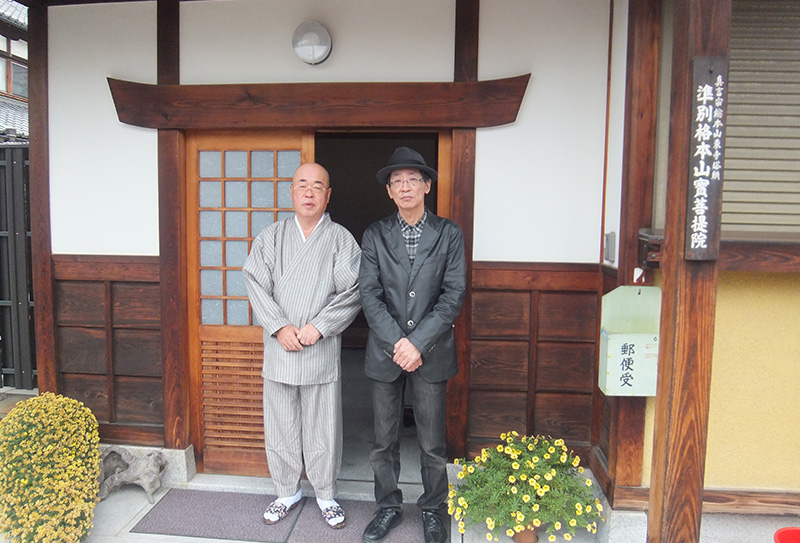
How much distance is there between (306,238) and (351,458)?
1.86 meters

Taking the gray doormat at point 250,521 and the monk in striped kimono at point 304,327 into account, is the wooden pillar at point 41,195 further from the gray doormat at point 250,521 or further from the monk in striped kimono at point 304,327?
the monk in striped kimono at point 304,327

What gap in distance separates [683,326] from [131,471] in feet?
11.5

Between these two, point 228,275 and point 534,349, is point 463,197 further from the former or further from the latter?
point 228,275

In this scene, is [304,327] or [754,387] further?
[304,327]

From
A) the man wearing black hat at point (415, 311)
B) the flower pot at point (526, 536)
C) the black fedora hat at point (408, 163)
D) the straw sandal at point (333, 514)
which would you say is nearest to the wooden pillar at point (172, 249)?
the straw sandal at point (333, 514)

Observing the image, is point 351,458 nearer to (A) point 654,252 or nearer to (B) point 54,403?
(B) point 54,403

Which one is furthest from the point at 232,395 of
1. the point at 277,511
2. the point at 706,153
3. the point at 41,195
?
the point at 706,153

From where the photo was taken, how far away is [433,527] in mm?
3074

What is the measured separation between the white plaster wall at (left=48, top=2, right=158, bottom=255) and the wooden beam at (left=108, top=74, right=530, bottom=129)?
16 centimetres

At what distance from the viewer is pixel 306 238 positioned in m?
3.25

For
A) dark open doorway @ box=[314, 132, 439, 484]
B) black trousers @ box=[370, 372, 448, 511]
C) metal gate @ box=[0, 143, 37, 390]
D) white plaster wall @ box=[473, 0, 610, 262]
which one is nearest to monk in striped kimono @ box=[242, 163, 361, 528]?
black trousers @ box=[370, 372, 448, 511]

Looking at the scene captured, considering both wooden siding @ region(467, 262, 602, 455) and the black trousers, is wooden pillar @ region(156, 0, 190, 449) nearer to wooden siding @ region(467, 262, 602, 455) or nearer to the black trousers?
the black trousers

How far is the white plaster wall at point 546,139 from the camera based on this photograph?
3.34 metres

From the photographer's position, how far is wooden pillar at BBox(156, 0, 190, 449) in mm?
3604
